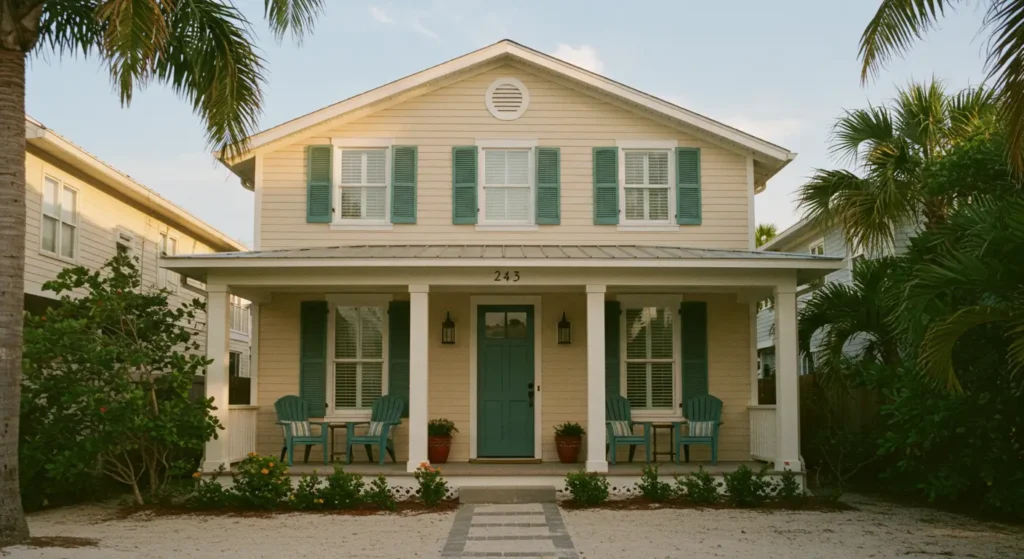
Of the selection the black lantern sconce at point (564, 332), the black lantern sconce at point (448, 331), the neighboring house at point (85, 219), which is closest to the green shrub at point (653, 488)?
the black lantern sconce at point (564, 332)

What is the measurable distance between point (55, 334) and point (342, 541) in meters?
4.09

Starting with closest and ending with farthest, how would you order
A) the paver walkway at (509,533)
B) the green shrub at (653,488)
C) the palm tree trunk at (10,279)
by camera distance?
the paver walkway at (509,533)
the palm tree trunk at (10,279)
the green shrub at (653,488)

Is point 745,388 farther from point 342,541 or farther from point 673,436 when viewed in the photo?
point 342,541

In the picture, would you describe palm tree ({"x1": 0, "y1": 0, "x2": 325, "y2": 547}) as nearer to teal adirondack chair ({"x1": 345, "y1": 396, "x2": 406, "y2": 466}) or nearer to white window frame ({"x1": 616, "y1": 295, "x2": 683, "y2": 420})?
teal adirondack chair ({"x1": 345, "y1": 396, "x2": 406, "y2": 466})

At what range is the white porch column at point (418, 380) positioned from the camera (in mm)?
11586

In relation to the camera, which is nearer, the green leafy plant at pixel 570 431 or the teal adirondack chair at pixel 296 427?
the teal adirondack chair at pixel 296 427

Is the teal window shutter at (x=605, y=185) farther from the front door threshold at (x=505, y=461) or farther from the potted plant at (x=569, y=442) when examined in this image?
the front door threshold at (x=505, y=461)

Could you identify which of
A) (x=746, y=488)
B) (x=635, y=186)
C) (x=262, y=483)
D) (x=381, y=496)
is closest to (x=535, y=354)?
(x=635, y=186)

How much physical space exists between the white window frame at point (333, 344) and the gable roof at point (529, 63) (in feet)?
7.45

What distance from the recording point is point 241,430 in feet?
40.6

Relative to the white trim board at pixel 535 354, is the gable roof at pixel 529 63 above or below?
above

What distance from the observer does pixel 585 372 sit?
13.3m

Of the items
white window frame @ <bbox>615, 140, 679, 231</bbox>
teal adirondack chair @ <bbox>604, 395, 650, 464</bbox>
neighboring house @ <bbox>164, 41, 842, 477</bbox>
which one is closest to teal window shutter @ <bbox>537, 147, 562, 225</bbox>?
neighboring house @ <bbox>164, 41, 842, 477</bbox>

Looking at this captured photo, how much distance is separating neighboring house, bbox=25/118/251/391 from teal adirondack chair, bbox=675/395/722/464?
618cm
